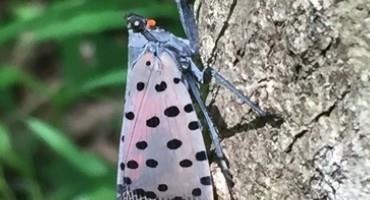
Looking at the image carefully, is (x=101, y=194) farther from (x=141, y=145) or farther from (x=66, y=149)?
(x=141, y=145)

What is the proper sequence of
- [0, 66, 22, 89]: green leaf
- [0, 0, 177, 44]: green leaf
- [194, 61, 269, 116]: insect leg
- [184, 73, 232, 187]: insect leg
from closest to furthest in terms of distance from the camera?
[194, 61, 269, 116]: insect leg
[184, 73, 232, 187]: insect leg
[0, 0, 177, 44]: green leaf
[0, 66, 22, 89]: green leaf

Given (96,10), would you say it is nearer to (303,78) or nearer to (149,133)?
(149,133)

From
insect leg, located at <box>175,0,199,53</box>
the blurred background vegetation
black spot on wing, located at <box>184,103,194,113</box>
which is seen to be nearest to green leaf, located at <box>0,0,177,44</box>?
the blurred background vegetation

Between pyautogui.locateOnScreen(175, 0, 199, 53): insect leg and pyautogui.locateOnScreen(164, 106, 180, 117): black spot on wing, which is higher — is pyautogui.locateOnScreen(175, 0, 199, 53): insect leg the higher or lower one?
the higher one

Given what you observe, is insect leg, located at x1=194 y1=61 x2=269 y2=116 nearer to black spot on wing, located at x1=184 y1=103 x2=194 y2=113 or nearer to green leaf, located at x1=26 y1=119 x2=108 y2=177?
black spot on wing, located at x1=184 y1=103 x2=194 y2=113

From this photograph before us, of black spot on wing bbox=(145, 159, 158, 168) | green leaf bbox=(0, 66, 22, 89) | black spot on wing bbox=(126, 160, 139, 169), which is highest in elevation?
green leaf bbox=(0, 66, 22, 89)

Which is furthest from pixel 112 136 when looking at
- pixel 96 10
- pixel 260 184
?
pixel 260 184

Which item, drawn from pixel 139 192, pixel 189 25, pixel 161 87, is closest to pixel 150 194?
pixel 139 192
